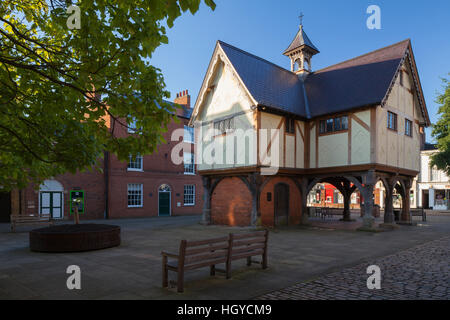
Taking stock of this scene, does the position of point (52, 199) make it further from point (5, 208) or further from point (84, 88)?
point (84, 88)

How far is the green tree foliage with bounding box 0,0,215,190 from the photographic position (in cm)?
520

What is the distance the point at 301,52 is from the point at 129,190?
16.7 meters

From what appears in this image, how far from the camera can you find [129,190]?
1041 inches

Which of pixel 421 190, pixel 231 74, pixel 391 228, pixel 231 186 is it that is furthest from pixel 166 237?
pixel 421 190

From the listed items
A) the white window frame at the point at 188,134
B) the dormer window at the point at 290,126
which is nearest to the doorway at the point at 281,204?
the dormer window at the point at 290,126

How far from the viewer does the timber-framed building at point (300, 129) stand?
16.8 metres

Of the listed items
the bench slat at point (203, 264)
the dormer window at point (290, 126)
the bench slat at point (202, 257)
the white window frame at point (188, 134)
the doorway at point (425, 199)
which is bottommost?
the doorway at point (425, 199)

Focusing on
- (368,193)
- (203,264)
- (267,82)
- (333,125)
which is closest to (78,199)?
(267,82)

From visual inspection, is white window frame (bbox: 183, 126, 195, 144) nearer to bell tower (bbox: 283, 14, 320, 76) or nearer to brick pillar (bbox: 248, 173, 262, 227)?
bell tower (bbox: 283, 14, 320, 76)

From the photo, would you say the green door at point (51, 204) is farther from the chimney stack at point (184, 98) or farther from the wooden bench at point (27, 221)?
the chimney stack at point (184, 98)

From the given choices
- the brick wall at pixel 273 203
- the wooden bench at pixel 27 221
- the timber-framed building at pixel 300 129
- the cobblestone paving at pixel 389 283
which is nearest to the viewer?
the cobblestone paving at pixel 389 283

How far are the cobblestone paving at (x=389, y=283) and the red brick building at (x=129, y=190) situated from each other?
1687 centimetres

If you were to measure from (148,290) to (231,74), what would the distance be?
1430 centimetres

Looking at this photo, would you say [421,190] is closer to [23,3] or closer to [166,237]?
[166,237]
